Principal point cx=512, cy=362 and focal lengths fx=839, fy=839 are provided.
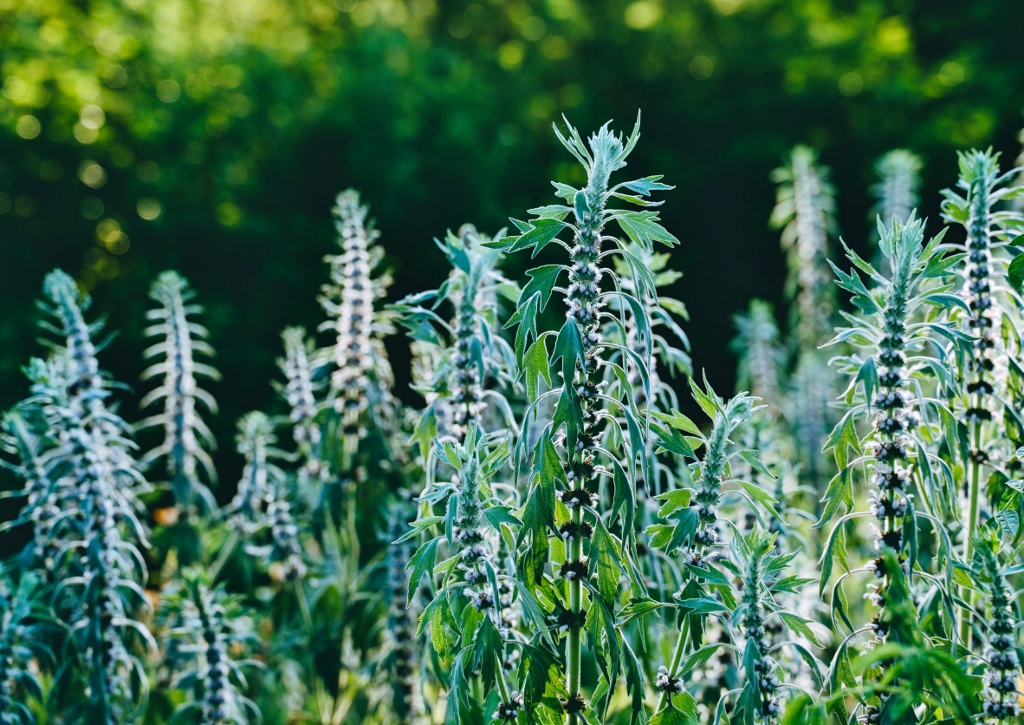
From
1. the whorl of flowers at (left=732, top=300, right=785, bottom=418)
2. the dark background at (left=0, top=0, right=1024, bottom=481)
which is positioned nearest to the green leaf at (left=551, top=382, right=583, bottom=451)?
the whorl of flowers at (left=732, top=300, right=785, bottom=418)

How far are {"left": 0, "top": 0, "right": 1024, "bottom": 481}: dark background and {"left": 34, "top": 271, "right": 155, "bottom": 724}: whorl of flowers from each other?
299 centimetres

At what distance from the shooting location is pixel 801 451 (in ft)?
17.1

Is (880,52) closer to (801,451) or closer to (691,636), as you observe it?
(801,451)

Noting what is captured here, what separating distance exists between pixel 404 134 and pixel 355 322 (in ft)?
14.9

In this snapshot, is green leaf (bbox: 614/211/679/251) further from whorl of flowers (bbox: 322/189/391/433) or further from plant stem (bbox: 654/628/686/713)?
whorl of flowers (bbox: 322/189/391/433)

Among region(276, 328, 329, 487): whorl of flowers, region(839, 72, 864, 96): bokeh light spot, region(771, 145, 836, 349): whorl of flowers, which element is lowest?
region(276, 328, 329, 487): whorl of flowers

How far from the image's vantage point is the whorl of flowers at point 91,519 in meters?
2.82

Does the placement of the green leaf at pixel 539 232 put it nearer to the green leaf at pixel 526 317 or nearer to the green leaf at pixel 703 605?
the green leaf at pixel 526 317

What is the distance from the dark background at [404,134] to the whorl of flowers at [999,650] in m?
5.39

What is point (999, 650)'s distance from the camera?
6.30 ft

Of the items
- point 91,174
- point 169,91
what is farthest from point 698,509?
point 169,91

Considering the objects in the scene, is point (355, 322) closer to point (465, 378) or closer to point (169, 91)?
point (465, 378)

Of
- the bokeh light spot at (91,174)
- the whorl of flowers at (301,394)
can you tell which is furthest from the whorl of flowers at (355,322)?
the bokeh light spot at (91,174)

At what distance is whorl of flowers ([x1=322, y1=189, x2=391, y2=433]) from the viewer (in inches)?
125
